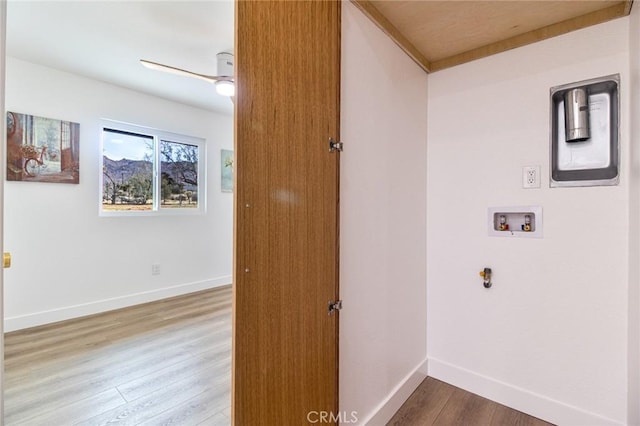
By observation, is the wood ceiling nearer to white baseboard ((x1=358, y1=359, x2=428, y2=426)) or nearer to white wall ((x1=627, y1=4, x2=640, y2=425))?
white wall ((x1=627, y1=4, x2=640, y2=425))

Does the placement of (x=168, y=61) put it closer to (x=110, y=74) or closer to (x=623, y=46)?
(x=110, y=74)

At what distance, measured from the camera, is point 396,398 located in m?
1.85

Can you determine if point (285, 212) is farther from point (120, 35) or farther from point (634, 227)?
point (120, 35)

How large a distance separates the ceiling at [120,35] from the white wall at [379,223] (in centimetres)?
113

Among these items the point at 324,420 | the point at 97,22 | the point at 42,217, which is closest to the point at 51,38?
the point at 97,22

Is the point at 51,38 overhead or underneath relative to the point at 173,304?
overhead

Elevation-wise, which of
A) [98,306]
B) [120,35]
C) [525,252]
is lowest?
[98,306]

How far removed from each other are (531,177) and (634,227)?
0.54 meters

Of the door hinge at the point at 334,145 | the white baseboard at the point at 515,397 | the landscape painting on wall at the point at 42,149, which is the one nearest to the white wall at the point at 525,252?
the white baseboard at the point at 515,397

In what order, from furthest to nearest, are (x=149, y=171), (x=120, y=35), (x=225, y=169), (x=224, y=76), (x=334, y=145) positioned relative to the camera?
(x=225, y=169)
(x=149, y=171)
(x=224, y=76)
(x=120, y=35)
(x=334, y=145)

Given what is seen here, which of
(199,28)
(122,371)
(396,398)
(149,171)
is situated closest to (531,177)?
(396,398)

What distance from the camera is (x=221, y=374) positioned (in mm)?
2203

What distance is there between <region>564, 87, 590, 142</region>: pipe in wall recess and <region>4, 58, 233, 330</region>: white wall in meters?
3.96

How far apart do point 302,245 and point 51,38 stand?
9.35ft
